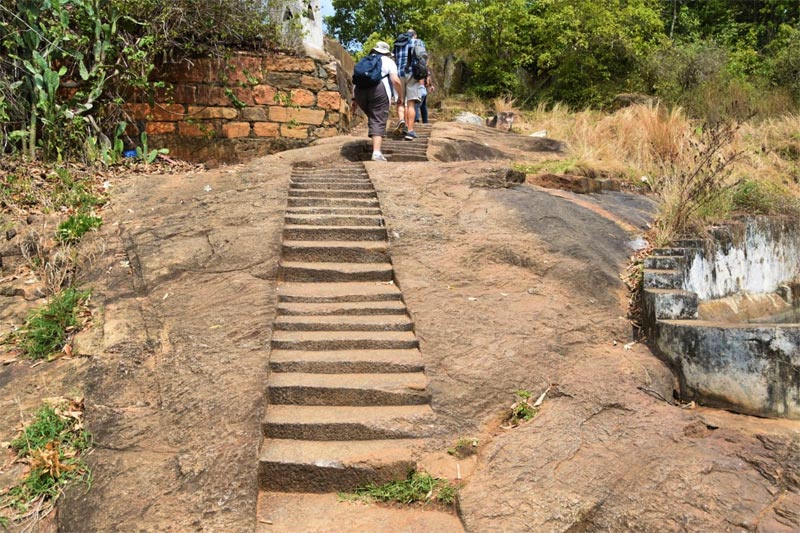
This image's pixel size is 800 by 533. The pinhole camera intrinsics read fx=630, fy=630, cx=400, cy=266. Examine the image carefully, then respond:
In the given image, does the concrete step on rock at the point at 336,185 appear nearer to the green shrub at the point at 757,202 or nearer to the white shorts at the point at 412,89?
the white shorts at the point at 412,89

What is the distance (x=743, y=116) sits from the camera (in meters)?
10.7

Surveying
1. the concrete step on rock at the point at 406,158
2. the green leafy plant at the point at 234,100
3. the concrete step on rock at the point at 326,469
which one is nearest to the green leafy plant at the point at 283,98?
the green leafy plant at the point at 234,100

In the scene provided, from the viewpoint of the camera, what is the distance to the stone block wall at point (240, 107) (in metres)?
8.91

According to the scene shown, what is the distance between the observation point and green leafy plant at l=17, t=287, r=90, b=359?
402 centimetres

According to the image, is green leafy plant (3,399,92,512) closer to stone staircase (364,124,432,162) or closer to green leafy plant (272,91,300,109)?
stone staircase (364,124,432,162)

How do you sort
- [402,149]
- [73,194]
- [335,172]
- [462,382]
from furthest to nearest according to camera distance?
[402,149] → [335,172] → [73,194] → [462,382]

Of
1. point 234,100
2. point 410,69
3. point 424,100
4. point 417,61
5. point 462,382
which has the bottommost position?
point 462,382

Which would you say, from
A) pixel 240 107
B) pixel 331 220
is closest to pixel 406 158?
pixel 240 107

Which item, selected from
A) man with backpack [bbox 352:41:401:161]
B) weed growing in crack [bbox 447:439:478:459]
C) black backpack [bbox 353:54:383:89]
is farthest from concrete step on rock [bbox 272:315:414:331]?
black backpack [bbox 353:54:383:89]

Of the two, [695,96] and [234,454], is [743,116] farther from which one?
[234,454]

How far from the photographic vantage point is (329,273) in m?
4.82

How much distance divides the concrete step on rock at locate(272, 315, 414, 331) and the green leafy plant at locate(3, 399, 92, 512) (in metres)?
1.26

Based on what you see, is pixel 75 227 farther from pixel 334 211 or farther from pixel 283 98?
pixel 283 98

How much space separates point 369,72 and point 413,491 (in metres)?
5.83
